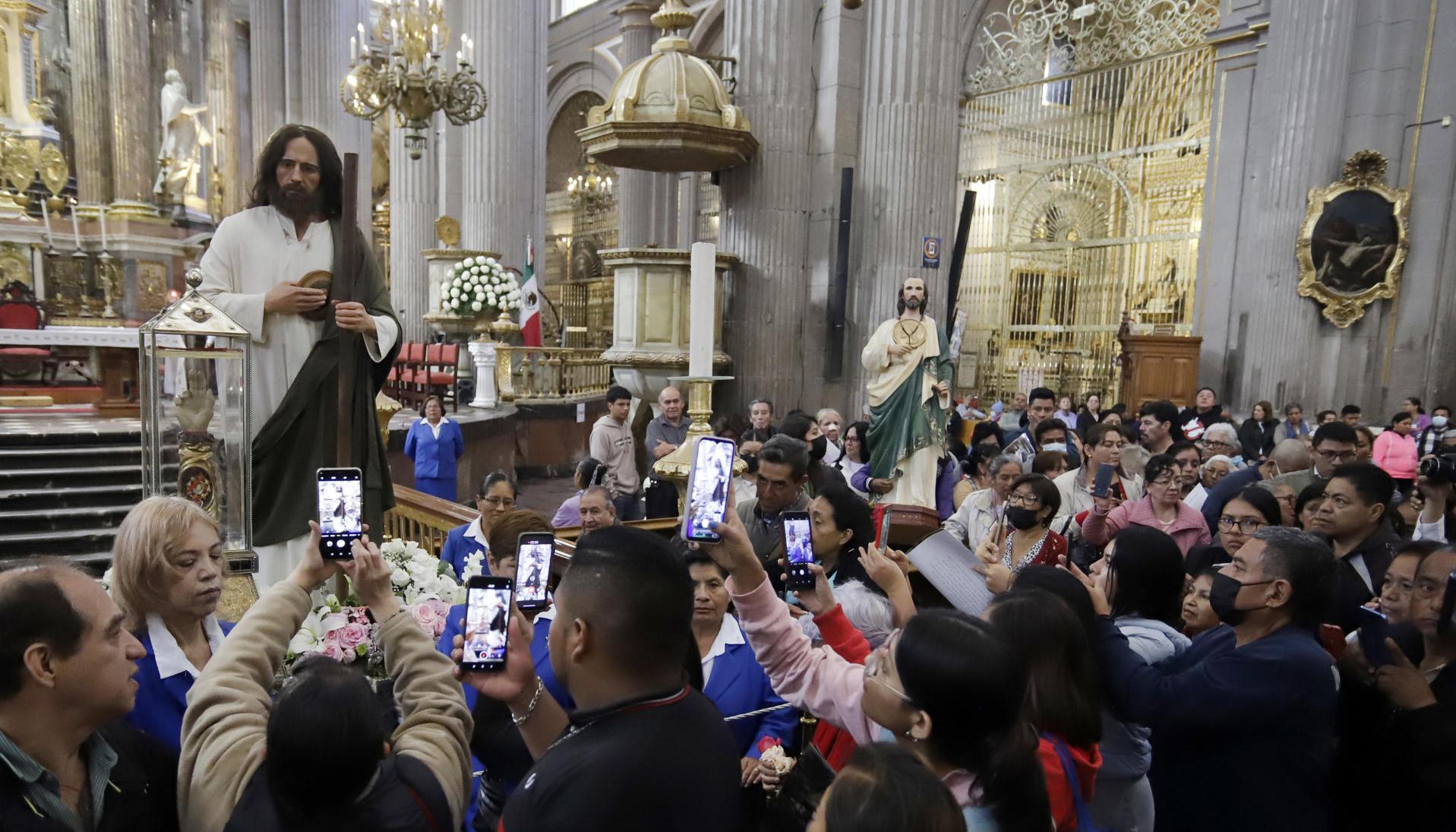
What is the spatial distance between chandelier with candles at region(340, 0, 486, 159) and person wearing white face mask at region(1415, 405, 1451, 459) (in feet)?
35.3

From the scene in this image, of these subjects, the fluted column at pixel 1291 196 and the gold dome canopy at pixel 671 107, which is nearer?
the gold dome canopy at pixel 671 107

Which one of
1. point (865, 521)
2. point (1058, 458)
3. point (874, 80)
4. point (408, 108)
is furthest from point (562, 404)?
point (865, 521)

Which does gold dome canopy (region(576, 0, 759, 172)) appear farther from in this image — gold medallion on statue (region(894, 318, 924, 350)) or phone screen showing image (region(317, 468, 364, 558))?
phone screen showing image (region(317, 468, 364, 558))

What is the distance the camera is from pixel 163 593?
6.31 ft

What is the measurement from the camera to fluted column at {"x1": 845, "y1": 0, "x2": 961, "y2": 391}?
842 cm

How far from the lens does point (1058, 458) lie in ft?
17.4

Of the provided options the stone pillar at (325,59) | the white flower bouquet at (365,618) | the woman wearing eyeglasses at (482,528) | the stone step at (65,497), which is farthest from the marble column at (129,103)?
the white flower bouquet at (365,618)

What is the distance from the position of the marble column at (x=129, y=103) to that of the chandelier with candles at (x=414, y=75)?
3.82 m

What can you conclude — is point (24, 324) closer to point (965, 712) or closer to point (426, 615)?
point (426, 615)

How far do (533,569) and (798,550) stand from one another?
691mm

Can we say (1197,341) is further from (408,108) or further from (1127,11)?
(408,108)

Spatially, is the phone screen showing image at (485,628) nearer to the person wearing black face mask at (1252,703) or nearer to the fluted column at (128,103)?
the person wearing black face mask at (1252,703)

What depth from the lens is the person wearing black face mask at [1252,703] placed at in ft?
6.93

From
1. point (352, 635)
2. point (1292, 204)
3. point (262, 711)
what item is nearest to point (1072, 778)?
point (262, 711)
